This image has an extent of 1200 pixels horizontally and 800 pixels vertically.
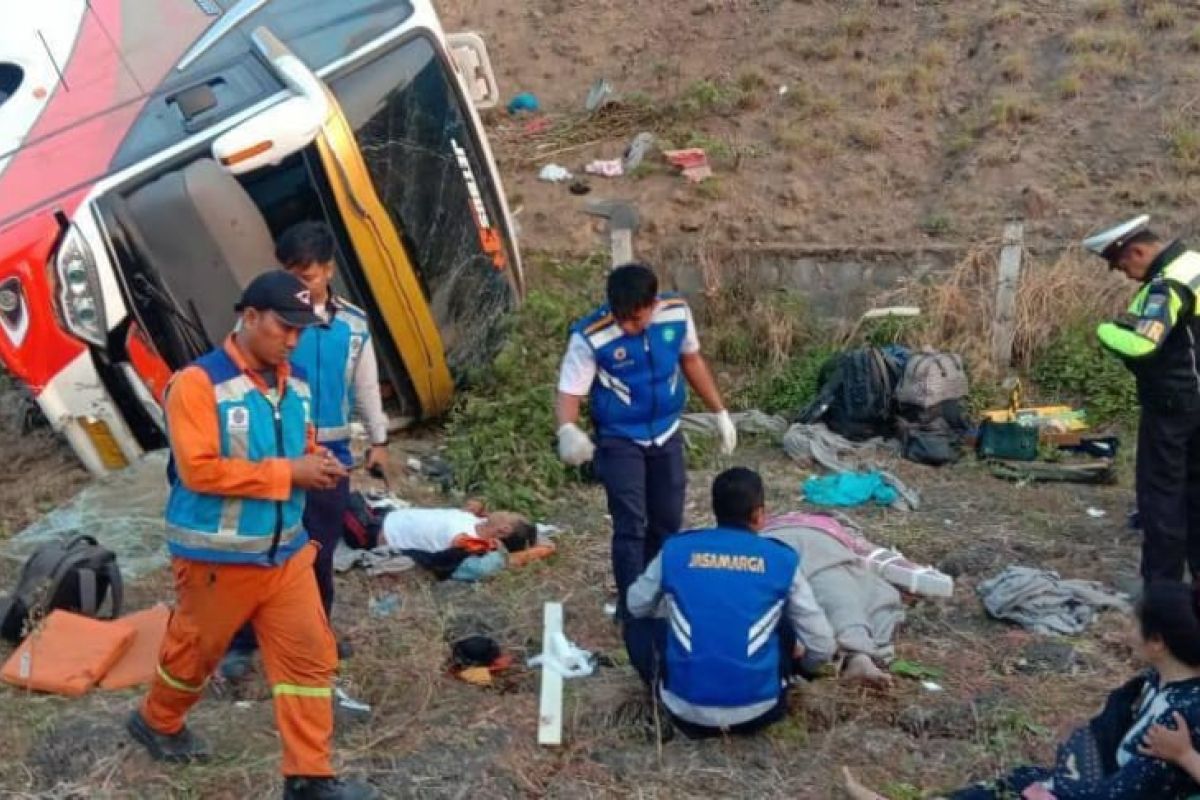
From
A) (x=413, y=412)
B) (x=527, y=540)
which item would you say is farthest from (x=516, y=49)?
(x=527, y=540)

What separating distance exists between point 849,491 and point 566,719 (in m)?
3.00

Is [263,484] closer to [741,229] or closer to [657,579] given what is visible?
[657,579]

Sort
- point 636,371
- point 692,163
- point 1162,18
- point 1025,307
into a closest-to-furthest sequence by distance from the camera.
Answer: point 636,371, point 1025,307, point 692,163, point 1162,18

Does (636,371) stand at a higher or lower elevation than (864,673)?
higher

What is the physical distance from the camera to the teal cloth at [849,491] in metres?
7.60

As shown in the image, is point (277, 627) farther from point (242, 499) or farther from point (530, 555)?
point (530, 555)

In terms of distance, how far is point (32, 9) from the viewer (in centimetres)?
768

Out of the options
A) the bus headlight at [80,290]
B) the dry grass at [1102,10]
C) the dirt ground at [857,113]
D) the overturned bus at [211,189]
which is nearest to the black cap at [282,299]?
the overturned bus at [211,189]

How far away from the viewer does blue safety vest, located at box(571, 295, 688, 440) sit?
546cm

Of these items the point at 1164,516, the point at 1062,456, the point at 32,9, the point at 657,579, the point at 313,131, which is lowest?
the point at 1062,456

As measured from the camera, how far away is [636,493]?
5.59 metres

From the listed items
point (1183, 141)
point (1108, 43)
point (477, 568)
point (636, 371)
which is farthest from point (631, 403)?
point (1108, 43)

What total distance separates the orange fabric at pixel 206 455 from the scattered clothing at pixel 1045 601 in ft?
10.2

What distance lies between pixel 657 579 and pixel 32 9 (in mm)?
4938
